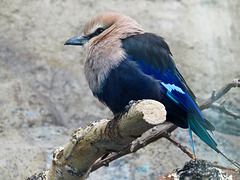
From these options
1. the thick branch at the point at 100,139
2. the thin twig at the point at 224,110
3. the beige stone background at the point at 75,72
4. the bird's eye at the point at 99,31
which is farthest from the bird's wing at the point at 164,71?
the beige stone background at the point at 75,72

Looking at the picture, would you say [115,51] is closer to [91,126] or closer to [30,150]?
[91,126]

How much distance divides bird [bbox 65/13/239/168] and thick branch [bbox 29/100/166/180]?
0.35m

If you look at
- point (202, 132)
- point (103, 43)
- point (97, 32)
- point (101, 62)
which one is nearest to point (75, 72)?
point (97, 32)

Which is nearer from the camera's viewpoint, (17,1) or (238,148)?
(238,148)

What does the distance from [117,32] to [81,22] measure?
6.32 ft

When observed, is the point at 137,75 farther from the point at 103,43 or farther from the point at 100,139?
the point at 100,139

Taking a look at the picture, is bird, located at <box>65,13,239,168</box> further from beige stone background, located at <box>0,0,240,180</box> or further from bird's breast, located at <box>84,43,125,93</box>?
beige stone background, located at <box>0,0,240,180</box>

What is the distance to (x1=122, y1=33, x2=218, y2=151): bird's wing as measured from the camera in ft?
7.75

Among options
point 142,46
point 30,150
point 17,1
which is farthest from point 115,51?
point 17,1

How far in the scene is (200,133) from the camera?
2.35 metres

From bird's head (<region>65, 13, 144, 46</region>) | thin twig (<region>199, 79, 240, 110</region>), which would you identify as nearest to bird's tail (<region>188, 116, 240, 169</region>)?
thin twig (<region>199, 79, 240, 110</region>)

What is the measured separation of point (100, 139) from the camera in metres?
1.98

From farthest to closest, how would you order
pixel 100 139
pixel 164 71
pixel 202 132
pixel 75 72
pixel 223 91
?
pixel 75 72, pixel 164 71, pixel 202 132, pixel 223 91, pixel 100 139

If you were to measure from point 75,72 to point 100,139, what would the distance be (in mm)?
2258
